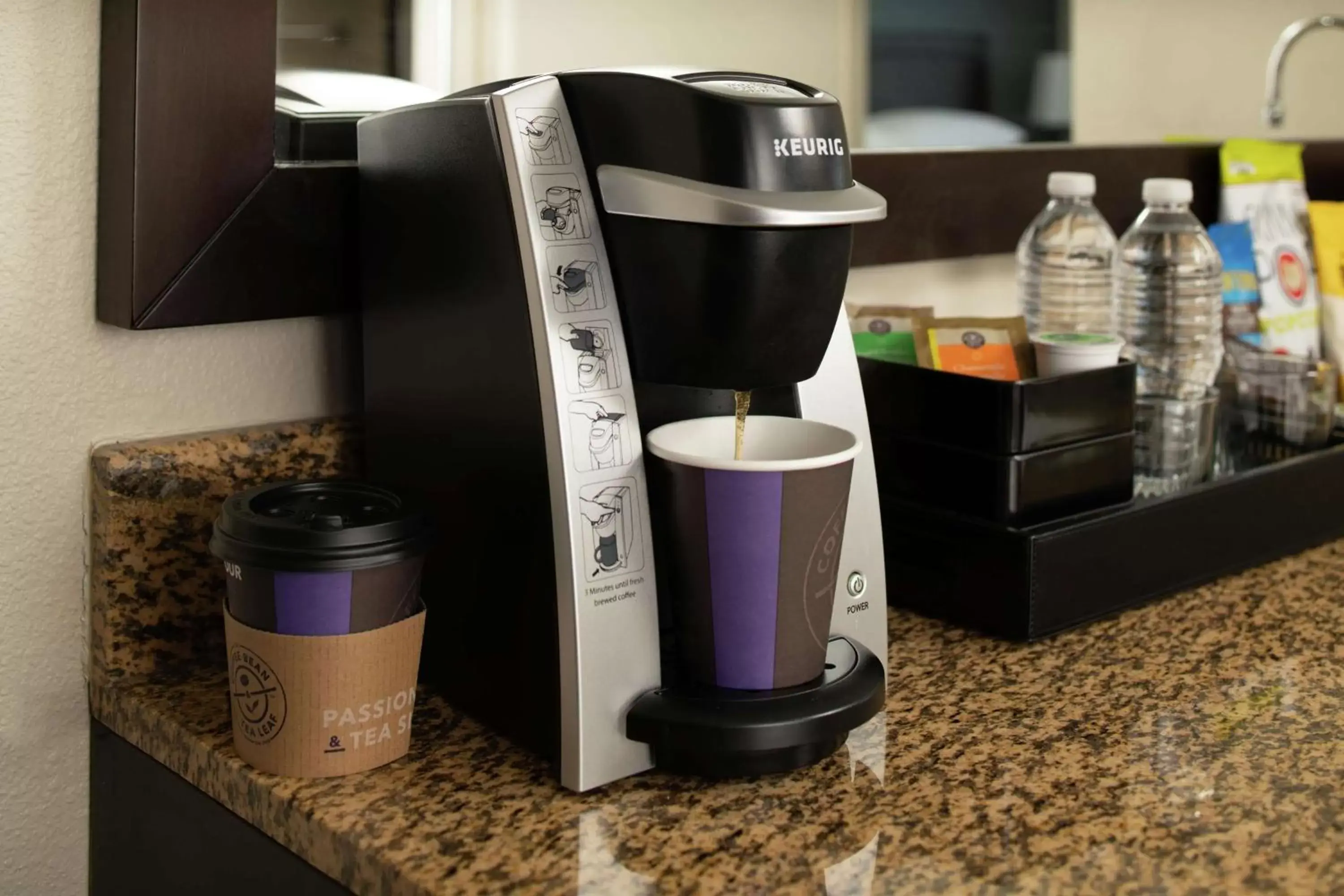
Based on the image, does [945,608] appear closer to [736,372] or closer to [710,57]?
[736,372]

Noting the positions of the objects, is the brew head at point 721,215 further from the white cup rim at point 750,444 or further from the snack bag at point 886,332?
the snack bag at point 886,332

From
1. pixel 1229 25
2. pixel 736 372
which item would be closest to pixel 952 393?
pixel 736 372

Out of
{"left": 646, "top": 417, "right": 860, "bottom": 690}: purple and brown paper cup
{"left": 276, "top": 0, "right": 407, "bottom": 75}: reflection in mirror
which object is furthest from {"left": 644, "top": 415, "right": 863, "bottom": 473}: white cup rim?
{"left": 276, "top": 0, "right": 407, "bottom": 75}: reflection in mirror

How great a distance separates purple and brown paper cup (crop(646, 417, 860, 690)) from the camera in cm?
68

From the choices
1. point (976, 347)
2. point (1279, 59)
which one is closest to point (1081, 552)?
point (976, 347)

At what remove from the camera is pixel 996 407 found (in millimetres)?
920

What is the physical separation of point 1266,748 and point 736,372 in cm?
36

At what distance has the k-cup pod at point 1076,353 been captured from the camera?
38.3 inches

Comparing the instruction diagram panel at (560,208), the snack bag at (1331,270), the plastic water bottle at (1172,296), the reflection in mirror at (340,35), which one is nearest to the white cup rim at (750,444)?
Result: the instruction diagram panel at (560,208)

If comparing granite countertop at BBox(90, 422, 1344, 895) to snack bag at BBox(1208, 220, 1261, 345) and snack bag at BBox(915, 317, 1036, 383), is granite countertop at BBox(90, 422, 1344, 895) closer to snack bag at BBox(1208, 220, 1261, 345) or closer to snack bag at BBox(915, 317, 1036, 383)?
snack bag at BBox(915, 317, 1036, 383)

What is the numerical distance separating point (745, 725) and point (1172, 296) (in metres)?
0.90

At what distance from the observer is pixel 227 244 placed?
828 millimetres

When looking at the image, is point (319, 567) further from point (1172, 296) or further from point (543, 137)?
point (1172, 296)

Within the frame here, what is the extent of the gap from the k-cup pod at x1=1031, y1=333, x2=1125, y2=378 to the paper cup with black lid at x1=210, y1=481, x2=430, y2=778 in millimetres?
494
